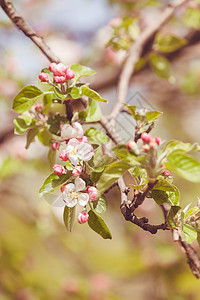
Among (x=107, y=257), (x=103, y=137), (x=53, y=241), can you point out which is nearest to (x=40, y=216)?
(x=53, y=241)

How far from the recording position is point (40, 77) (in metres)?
0.58

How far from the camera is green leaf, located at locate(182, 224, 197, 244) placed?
0.52 meters

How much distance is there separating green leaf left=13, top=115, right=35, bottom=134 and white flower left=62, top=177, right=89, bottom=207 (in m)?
0.19

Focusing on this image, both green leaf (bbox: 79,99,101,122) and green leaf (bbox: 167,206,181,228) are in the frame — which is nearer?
green leaf (bbox: 167,206,181,228)

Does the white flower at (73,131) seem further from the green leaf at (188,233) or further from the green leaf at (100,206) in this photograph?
the green leaf at (188,233)

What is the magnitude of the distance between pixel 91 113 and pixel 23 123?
139 mm

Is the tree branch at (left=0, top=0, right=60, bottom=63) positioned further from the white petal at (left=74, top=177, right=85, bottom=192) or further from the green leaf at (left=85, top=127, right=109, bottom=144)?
the white petal at (left=74, top=177, right=85, bottom=192)

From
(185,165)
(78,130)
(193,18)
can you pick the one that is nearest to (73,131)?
(78,130)

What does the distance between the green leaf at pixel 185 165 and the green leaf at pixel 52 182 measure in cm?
18

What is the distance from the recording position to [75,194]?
535 mm

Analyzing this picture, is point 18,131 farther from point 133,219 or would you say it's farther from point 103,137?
point 133,219

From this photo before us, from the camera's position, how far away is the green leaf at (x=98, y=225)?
21.2 inches

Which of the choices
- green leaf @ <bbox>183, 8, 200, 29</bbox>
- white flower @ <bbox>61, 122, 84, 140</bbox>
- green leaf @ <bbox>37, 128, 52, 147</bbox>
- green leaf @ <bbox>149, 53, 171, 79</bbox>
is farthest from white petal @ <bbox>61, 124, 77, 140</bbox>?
green leaf @ <bbox>183, 8, 200, 29</bbox>

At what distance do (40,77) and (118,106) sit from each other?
1.03 ft
